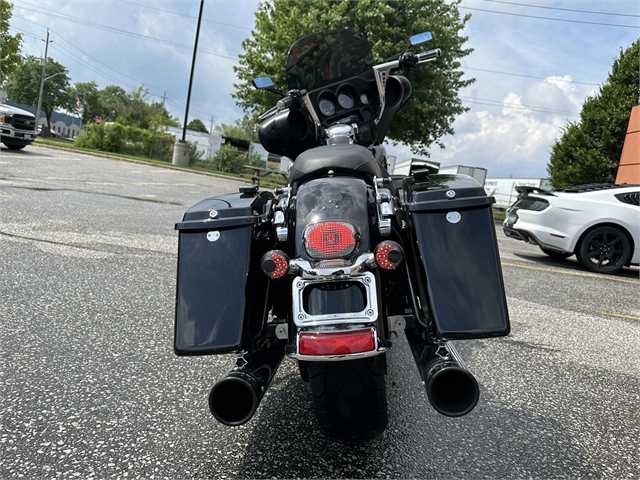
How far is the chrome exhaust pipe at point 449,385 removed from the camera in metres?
1.42

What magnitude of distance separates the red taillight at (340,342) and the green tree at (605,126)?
83.1 ft

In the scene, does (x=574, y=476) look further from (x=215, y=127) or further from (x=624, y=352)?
Answer: (x=215, y=127)

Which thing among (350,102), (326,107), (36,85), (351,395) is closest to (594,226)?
(350,102)

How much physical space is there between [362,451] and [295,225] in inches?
39.1

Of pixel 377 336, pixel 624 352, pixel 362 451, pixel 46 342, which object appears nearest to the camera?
pixel 377 336

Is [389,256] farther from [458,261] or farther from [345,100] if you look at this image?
[345,100]

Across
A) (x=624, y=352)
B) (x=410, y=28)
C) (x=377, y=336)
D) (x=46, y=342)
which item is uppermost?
(x=410, y=28)

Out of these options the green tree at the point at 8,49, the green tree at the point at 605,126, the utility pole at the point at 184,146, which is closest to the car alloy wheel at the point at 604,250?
the green tree at the point at 605,126

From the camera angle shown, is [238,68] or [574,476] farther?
[238,68]

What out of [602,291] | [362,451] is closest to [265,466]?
[362,451]

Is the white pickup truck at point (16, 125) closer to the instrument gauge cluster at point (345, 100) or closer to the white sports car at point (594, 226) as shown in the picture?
the white sports car at point (594, 226)

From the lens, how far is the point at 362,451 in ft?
6.47

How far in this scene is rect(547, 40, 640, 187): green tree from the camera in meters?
22.5

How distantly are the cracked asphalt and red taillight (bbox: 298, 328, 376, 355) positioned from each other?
0.66 metres
